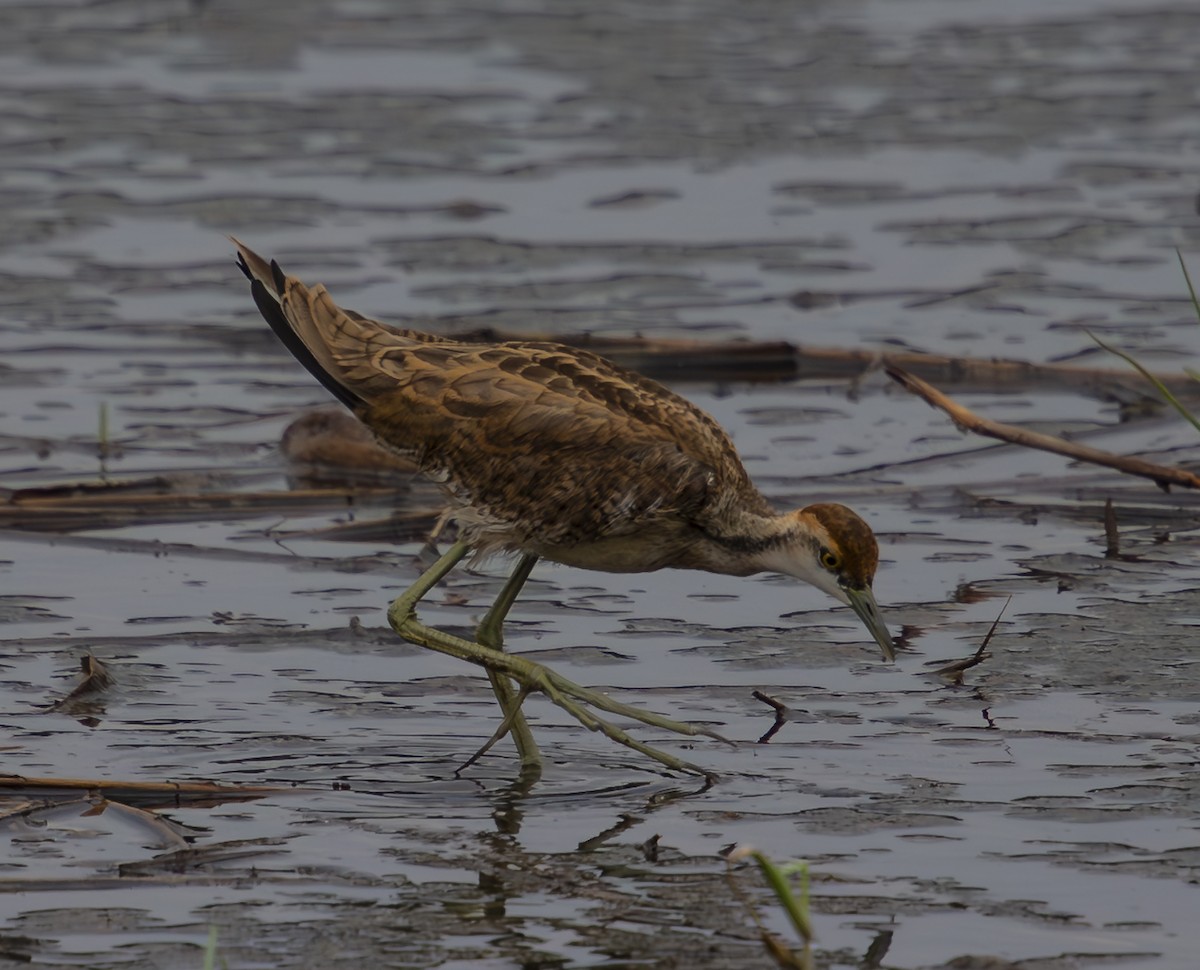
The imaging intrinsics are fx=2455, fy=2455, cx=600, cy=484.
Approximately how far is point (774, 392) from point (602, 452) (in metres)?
4.05

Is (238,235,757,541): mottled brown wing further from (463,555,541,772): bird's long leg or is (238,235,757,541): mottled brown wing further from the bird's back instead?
(463,555,541,772): bird's long leg

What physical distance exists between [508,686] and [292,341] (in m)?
1.39

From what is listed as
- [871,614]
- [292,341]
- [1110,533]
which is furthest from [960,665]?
[292,341]

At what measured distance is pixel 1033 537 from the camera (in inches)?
376

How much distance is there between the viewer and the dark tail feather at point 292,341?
7.98m

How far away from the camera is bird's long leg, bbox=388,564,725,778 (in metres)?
7.10

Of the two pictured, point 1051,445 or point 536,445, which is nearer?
point 536,445

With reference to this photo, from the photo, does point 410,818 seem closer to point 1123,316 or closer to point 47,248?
point 1123,316

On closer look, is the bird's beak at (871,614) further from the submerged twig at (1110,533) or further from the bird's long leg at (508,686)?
the submerged twig at (1110,533)

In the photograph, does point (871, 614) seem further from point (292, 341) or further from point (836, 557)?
point (292, 341)

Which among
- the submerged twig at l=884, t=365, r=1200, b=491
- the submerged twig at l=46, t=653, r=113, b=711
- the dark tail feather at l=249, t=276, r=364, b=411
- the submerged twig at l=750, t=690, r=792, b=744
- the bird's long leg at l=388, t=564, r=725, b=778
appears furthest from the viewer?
the submerged twig at l=884, t=365, r=1200, b=491

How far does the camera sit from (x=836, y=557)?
7660 millimetres

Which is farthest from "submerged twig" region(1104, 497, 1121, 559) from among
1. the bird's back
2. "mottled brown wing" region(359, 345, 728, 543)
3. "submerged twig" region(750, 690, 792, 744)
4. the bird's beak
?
"mottled brown wing" region(359, 345, 728, 543)

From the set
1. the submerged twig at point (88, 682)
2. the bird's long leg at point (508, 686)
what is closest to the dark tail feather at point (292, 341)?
the bird's long leg at point (508, 686)
